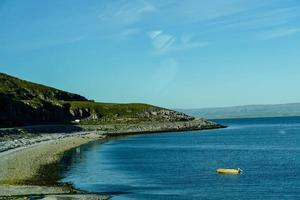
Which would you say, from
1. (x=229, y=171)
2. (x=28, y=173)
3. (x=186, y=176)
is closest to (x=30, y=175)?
(x=28, y=173)

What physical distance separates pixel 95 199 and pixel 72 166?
1301 inches

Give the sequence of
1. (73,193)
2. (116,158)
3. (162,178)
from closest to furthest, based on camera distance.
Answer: (73,193) < (162,178) < (116,158)

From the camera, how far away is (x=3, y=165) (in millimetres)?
74875

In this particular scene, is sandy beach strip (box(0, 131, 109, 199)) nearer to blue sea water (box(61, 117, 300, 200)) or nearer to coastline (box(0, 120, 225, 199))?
coastline (box(0, 120, 225, 199))

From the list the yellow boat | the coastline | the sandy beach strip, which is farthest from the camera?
the yellow boat

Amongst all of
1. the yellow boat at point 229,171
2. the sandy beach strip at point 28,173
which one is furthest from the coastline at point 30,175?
the yellow boat at point 229,171

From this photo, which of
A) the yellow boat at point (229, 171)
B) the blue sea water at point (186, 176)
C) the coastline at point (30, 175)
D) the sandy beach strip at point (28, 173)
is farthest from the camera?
the yellow boat at point (229, 171)

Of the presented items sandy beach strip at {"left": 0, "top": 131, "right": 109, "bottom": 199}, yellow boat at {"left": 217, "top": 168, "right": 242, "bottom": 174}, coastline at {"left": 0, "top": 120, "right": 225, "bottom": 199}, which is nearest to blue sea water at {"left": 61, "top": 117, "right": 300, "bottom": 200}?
yellow boat at {"left": 217, "top": 168, "right": 242, "bottom": 174}

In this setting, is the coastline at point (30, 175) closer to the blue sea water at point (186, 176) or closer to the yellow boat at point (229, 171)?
the blue sea water at point (186, 176)

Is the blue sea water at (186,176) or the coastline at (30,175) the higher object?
the coastline at (30,175)

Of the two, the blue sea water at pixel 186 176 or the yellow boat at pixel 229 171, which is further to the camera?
the yellow boat at pixel 229 171

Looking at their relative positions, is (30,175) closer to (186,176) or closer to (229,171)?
(186,176)

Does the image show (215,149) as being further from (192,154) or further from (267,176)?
(267,176)

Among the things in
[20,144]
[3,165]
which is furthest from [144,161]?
[20,144]
